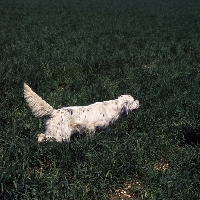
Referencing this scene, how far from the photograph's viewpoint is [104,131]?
600 cm

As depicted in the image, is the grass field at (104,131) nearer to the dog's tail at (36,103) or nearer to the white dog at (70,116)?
the white dog at (70,116)

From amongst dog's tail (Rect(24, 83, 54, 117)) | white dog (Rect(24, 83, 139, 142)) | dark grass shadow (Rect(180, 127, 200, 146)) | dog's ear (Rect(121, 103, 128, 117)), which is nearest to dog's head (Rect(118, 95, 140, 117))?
dog's ear (Rect(121, 103, 128, 117))

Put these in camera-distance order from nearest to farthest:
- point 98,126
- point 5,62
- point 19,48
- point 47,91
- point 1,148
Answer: point 1,148
point 98,126
point 47,91
point 5,62
point 19,48

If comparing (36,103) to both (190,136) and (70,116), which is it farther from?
(190,136)

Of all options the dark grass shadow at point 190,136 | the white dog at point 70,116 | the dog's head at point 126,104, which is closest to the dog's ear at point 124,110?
the dog's head at point 126,104

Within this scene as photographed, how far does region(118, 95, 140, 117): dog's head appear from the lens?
6.47 metres

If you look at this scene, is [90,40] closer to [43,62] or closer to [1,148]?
[43,62]

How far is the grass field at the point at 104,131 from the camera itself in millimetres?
4570

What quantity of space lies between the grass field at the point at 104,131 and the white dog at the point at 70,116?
22cm

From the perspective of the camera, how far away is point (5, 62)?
1023 centimetres

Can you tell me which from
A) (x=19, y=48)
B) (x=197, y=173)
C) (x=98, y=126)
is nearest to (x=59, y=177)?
(x=98, y=126)

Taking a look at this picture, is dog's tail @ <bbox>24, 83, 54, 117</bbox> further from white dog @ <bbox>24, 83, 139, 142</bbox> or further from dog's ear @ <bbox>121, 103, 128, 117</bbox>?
dog's ear @ <bbox>121, 103, 128, 117</bbox>

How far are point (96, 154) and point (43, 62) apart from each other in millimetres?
6102

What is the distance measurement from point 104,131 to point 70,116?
31.5 inches
